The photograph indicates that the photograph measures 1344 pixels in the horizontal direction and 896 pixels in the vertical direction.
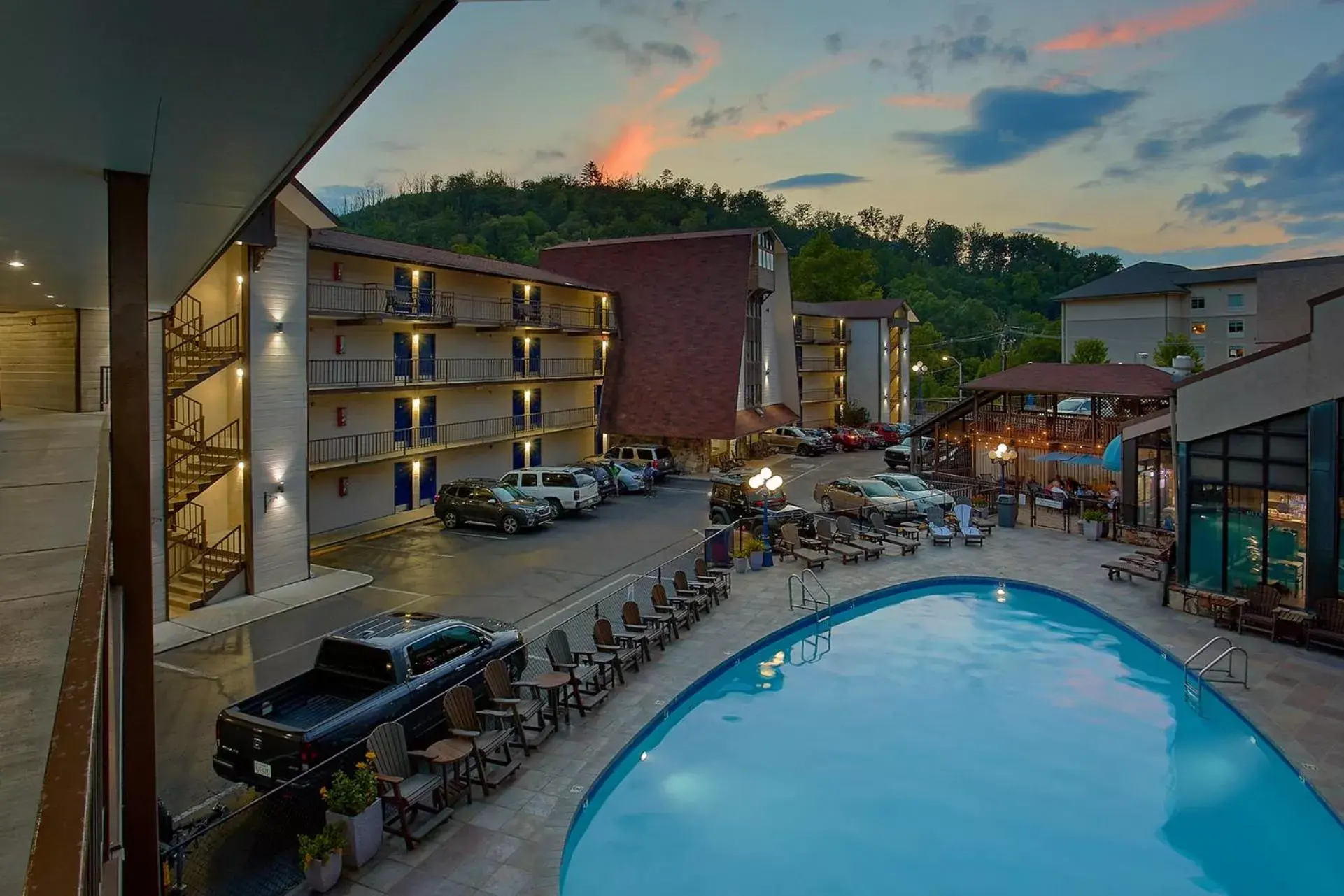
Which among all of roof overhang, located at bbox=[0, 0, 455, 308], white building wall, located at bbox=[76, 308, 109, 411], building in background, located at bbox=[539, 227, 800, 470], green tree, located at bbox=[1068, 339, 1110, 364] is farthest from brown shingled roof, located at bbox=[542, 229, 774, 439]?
roof overhang, located at bbox=[0, 0, 455, 308]

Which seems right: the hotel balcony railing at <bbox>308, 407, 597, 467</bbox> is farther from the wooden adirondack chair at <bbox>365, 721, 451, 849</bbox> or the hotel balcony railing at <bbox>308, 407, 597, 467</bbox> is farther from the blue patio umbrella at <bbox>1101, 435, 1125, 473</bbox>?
the blue patio umbrella at <bbox>1101, 435, 1125, 473</bbox>

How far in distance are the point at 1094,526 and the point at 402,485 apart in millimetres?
23451

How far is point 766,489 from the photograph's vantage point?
20797 mm

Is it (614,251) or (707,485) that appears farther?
(614,251)

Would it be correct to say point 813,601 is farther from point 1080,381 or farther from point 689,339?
point 689,339

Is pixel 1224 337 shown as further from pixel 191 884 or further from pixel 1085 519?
pixel 191 884

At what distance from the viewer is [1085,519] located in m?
25.7

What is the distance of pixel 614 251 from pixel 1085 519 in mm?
27171

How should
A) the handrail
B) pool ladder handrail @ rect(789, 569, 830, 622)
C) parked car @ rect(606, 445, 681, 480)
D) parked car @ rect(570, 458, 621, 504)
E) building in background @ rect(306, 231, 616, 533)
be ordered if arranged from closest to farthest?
1. the handrail
2. pool ladder handrail @ rect(789, 569, 830, 622)
3. building in background @ rect(306, 231, 616, 533)
4. parked car @ rect(570, 458, 621, 504)
5. parked car @ rect(606, 445, 681, 480)

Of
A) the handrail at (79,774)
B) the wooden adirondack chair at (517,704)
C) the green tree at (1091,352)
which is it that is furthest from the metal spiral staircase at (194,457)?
the green tree at (1091,352)

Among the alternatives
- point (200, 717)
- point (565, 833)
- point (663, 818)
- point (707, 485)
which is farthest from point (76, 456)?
point (707, 485)

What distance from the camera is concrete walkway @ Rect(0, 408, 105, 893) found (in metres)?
2.06

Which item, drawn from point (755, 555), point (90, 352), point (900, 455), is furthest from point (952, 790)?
point (900, 455)

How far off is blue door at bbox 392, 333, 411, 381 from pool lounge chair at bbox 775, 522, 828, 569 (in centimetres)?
1472
